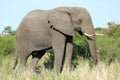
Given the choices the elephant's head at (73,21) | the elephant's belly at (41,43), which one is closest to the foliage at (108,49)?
the elephant's head at (73,21)

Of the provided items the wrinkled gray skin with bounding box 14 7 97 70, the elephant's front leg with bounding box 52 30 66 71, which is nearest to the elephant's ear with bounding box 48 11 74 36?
the wrinkled gray skin with bounding box 14 7 97 70

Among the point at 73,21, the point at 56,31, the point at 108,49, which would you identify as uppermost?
the point at 73,21

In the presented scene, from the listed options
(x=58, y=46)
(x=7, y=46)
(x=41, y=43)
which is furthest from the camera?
(x=7, y=46)

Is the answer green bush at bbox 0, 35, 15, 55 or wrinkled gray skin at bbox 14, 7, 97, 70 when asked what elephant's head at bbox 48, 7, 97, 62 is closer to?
wrinkled gray skin at bbox 14, 7, 97, 70

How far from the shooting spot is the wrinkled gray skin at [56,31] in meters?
10.9

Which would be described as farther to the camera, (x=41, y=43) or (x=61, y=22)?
(x=41, y=43)

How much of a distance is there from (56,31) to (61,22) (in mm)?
304

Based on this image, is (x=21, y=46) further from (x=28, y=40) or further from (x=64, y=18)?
(x=64, y=18)

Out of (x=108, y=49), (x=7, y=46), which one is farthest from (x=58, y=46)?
(x=7, y=46)

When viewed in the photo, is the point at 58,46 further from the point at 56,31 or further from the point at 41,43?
the point at 41,43

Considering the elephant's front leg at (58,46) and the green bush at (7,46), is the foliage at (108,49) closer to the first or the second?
the elephant's front leg at (58,46)

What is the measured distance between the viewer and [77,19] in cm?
1115

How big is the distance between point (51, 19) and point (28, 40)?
0.98 metres

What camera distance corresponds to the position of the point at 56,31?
11.0 metres
